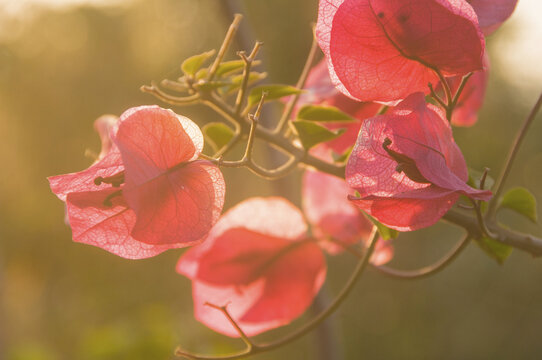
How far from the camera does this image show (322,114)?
30cm

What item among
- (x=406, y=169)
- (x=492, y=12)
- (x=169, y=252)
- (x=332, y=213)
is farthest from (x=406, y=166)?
(x=169, y=252)

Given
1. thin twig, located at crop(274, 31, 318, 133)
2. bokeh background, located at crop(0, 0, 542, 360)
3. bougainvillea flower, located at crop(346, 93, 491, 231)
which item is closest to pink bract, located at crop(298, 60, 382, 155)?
Answer: thin twig, located at crop(274, 31, 318, 133)

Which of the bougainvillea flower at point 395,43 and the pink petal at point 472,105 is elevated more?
the bougainvillea flower at point 395,43

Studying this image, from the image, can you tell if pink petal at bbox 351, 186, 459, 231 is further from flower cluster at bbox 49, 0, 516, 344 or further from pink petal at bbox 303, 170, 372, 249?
pink petal at bbox 303, 170, 372, 249

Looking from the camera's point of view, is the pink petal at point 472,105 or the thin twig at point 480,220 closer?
the thin twig at point 480,220

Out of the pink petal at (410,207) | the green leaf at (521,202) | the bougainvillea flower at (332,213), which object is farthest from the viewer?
the bougainvillea flower at (332,213)

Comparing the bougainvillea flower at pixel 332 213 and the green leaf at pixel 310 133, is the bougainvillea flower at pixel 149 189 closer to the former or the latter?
the green leaf at pixel 310 133

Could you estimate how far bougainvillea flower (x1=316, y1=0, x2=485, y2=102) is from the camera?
0.23m

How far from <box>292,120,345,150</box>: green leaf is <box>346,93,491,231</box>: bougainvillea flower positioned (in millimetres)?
58

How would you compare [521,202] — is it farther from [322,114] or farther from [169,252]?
[169,252]

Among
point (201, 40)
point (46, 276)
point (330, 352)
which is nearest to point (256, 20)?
point (201, 40)

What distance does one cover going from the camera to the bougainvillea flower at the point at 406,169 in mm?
215

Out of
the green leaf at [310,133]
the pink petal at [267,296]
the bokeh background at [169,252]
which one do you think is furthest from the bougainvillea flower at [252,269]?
the bokeh background at [169,252]

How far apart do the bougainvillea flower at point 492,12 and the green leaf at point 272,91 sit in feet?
0.29
